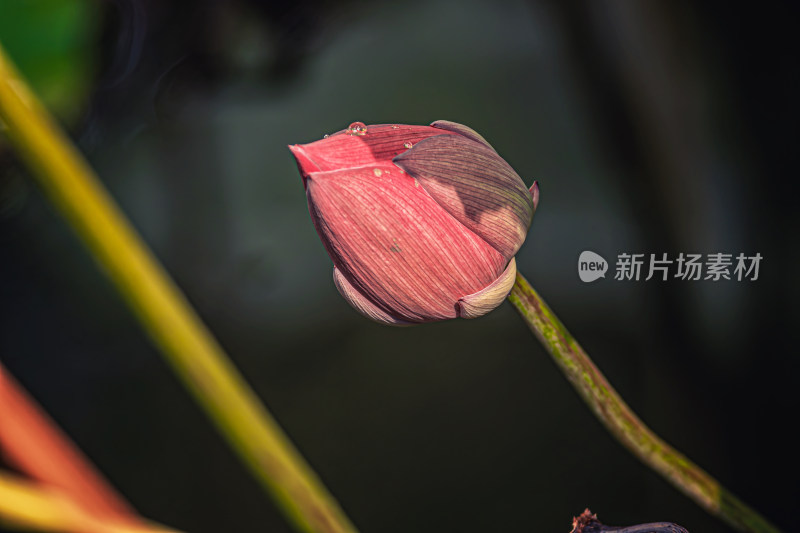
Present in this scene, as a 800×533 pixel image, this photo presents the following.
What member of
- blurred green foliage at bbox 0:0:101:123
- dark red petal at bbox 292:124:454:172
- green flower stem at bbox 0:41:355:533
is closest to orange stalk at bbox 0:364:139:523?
green flower stem at bbox 0:41:355:533

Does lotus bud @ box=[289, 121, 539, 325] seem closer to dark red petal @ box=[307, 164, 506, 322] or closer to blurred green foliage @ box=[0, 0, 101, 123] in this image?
dark red petal @ box=[307, 164, 506, 322]

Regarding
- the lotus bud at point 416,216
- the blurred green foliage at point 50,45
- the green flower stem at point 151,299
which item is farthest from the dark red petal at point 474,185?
the blurred green foliage at point 50,45

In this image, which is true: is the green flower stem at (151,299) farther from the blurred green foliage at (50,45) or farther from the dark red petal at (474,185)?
the blurred green foliage at (50,45)

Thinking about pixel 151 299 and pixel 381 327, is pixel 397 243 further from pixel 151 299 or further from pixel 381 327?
pixel 381 327

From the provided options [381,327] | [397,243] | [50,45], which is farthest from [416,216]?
[381,327]

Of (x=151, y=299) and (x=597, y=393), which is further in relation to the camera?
(x=597, y=393)

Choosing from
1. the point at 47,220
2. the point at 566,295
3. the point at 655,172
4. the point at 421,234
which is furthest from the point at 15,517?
the point at 47,220

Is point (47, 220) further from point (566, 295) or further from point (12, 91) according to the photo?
point (12, 91)
